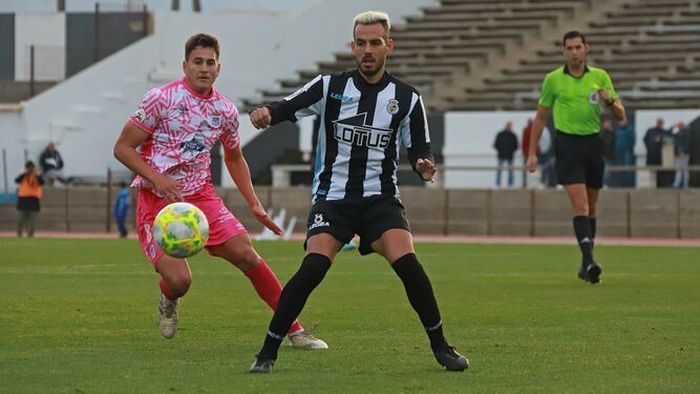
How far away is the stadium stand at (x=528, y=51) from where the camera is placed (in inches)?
1555

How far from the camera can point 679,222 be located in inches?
1298

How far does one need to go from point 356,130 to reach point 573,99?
7527 mm

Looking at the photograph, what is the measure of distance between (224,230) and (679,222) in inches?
933

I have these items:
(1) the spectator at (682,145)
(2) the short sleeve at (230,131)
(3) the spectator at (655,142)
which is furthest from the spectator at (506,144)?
(2) the short sleeve at (230,131)

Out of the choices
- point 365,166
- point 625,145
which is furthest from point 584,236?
point 625,145

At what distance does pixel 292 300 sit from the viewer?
28.8ft

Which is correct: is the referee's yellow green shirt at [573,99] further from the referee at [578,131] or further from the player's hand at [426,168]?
the player's hand at [426,168]

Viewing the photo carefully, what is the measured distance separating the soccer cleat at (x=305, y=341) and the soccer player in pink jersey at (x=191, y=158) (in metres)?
0.08

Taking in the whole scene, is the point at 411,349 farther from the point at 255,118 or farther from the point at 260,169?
the point at 260,169

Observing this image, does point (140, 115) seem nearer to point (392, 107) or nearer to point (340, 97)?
point (340, 97)

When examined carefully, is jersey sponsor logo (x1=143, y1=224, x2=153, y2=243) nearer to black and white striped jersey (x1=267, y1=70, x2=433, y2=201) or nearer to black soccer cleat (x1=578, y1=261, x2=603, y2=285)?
black and white striped jersey (x1=267, y1=70, x2=433, y2=201)

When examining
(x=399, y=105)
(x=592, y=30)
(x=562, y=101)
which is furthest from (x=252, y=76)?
(x=399, y=105)

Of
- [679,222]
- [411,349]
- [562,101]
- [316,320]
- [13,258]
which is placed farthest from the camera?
[679,222]

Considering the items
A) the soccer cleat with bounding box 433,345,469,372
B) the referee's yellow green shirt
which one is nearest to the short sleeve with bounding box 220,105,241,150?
the soccer cleat with bounding box 433,345,469,372
